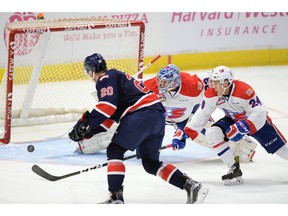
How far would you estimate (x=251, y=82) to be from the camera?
9.44 m

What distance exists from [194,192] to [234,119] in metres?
0.98

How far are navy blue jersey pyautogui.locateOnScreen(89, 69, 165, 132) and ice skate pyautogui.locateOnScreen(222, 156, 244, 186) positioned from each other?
3.10 feet

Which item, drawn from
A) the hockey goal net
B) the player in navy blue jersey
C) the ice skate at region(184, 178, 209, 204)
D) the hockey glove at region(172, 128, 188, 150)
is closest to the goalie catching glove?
the player in navy blue jersey

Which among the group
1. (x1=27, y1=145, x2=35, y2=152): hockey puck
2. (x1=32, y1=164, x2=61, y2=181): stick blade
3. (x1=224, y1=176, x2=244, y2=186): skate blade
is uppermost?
(x1=224, y1=176, x2=244, y2=186): skate blade

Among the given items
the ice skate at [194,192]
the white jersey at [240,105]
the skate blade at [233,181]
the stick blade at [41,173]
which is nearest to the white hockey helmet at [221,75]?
the white jersey at [240,105]

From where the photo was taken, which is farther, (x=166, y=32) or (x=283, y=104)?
(x=166, y=32)

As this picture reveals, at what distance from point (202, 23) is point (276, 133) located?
12.6 feet

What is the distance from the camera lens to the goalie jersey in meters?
6.22

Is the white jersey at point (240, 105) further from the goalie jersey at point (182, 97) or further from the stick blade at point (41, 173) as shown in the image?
the stick blade at point (41, 173)

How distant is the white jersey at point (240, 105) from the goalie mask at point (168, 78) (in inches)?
9.3

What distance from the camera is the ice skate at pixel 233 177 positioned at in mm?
5876

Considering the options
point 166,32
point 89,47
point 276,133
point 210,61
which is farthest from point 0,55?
point 276,133

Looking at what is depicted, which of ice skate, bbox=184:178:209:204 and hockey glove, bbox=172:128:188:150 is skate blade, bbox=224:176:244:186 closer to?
hockey glove, bbox=172:128:188:150

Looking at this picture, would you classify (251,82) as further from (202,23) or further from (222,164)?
(222,164)
